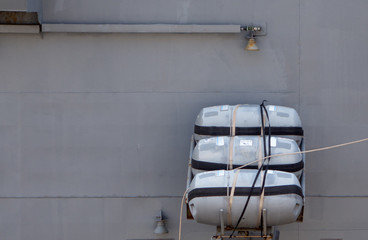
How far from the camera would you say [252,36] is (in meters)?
5.98

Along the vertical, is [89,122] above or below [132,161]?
above

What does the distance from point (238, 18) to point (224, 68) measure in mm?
600

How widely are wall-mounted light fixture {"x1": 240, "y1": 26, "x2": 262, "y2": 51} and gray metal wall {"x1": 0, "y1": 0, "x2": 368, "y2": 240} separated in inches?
4.4

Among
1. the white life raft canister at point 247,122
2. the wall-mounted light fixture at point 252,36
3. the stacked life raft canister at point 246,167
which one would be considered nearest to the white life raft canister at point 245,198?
the stacked life raft canister at point 246,167

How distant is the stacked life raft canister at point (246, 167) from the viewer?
15.5 feet

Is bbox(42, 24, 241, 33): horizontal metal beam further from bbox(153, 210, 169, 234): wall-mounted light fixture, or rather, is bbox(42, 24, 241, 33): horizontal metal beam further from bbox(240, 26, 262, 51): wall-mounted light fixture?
bbox(153, 210, 169, 234): wall-mounted light fixture

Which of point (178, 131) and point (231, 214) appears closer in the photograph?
point (231, 214)

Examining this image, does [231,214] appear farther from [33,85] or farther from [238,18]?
[33,85]

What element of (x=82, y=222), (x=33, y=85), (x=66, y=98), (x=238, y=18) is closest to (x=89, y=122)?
(x=66, y=98)

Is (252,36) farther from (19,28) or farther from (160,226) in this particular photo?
(19,28)

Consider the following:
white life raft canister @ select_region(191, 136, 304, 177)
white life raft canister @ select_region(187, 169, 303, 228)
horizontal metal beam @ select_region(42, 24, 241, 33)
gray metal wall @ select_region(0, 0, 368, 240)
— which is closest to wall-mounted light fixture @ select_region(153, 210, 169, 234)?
gray metal wall @ select_region(0, 0, 368, 240)

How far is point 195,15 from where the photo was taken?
6062mm

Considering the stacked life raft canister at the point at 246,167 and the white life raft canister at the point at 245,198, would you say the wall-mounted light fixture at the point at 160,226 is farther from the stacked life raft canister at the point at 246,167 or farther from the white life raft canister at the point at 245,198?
the white life raft canister at the point at 245,198

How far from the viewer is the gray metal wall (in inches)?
239
